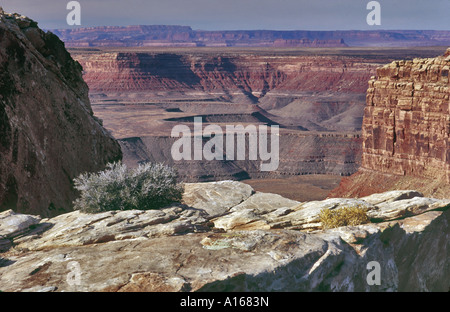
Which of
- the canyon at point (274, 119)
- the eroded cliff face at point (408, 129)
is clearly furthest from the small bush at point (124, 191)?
the canyon at point (274, 119)

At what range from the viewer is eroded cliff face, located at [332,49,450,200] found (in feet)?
149

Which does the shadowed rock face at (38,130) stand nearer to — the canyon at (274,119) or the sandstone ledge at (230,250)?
the sandstone ledge at (230,250)

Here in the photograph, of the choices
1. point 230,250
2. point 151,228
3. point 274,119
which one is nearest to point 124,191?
point 151,228

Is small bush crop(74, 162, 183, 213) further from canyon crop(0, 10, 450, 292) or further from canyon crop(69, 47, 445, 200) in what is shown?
canyon crop(69, 47, 445, 200)

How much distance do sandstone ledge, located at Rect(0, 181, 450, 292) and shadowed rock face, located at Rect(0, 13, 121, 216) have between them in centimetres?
293

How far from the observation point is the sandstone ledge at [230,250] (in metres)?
11.8

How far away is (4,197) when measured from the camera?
1833 centimetres

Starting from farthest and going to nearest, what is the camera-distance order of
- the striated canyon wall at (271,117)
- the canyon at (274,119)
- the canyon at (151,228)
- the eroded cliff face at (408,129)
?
the striated canyon wall at (271,117) → the canyon at (274,119) → the eroded cliff face at (408,129) → the canyon at (151,228)

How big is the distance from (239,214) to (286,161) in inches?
3213

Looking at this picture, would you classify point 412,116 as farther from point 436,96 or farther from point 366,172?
point 366,172

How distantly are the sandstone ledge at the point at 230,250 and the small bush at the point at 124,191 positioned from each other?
0.78 meters

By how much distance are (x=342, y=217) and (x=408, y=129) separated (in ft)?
118

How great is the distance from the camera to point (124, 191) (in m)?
18.2

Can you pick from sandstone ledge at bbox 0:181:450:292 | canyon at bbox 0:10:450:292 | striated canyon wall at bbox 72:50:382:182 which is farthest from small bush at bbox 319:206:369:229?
striated canyon wall at bbox 72:50:382:182
